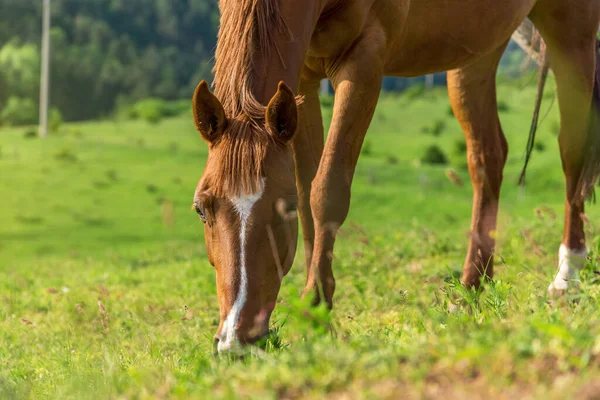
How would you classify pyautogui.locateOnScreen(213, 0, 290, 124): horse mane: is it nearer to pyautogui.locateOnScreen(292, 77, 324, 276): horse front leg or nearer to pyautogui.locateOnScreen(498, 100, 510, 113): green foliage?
pyautogui.locateOnScreen(292, 77, 324, 276): horse front leg

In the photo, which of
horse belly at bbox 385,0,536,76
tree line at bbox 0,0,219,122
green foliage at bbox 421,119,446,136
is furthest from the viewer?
tree line at bbox 0,0,219,122

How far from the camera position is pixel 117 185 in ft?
86.5

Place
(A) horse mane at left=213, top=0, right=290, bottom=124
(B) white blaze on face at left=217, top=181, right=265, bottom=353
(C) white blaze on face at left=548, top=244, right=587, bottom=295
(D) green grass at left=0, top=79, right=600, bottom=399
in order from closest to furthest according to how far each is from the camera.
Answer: (D) green grass at left=0, top=79, right=600, bottom=399 < (B) white blaze on face at left=217, top=181, right=265, bottom=353 < (A) horse mane at left=213, top=0, right=290, bottom=124 < (C) white blaze on face at left=548, top=244, right=587, bottom=295

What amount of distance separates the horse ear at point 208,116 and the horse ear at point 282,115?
0.73 ft

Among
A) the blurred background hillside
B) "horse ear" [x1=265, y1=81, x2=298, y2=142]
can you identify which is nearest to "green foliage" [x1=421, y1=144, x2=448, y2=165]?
"horse ear" [x1=265, y1=81, x2=298, y2=142]

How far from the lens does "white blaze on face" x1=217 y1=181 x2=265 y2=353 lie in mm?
3205

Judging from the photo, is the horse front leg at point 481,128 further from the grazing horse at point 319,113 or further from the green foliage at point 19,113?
the green foliage at point 19,113

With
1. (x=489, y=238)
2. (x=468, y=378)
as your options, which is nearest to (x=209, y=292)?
(x=489, y=238)

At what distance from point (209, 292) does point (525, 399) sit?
532cm

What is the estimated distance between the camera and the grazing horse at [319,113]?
3518 mm

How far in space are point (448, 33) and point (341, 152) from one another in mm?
1509

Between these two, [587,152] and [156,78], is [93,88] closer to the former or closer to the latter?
[156,78]

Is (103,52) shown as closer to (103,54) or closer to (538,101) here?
(103,54)

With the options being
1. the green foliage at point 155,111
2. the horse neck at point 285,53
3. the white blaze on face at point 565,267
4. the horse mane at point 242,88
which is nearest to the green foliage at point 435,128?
the green foliage at point 155,111
